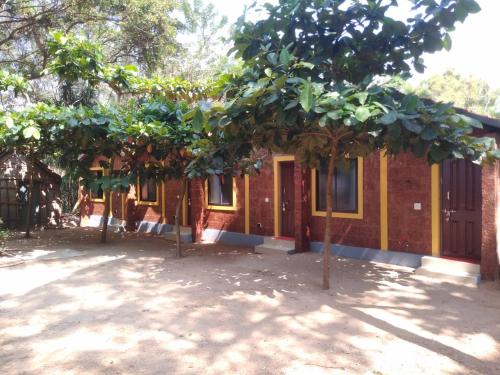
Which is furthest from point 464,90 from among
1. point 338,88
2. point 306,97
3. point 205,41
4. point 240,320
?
point 240,320

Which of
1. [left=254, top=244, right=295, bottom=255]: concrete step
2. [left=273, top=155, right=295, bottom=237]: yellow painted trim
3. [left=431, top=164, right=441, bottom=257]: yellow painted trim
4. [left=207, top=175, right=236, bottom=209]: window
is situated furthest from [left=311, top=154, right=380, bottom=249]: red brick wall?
[left=207, top=175, right=236, bottom=209]: window

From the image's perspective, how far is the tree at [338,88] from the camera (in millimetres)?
4692

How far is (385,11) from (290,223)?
230 inches

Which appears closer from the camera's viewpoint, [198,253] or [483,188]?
[483,188]

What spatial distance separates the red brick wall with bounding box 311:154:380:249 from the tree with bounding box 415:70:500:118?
2447 centimetres

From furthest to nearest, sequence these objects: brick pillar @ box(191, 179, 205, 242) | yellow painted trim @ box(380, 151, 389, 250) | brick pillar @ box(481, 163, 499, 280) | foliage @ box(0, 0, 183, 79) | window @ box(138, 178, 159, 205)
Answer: window @ box(138, 178, 159, 205), foliage @ box(0, 0, 183, 79), brick pillar @ box(191, 179, 205, 242), yellow painted trim @ box(380, 151, 389, 250), brick pillar @ box(481, 163, 499, 280)

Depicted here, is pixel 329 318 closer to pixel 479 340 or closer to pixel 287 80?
pixel 479 340

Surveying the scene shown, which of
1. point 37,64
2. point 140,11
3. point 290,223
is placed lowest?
point 290,223

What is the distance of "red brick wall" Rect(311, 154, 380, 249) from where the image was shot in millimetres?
8664

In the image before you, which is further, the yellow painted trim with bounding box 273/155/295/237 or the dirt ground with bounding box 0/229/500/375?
the yellow painted trim with bounding box 273/155/295/237

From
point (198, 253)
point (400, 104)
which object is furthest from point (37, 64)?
point (400, 104)

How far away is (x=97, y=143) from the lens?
987cm

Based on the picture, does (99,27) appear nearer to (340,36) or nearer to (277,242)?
(277,242)

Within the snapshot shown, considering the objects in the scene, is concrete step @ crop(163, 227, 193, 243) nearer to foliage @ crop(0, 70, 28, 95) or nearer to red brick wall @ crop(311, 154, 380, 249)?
red brick wall @ crop(311, 154, 380, 249)
